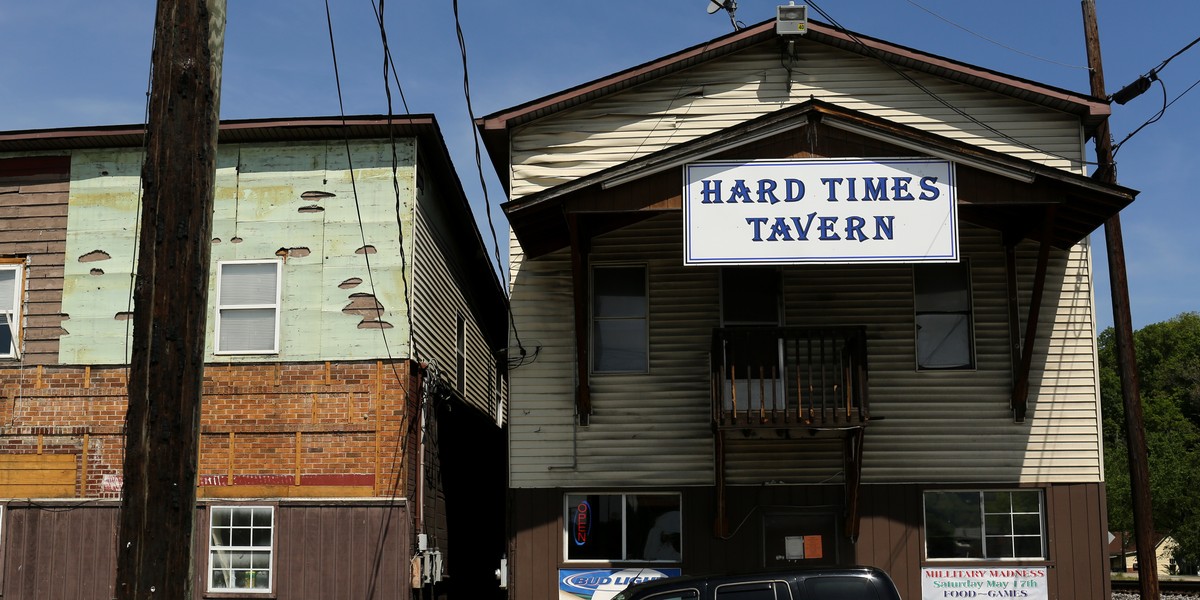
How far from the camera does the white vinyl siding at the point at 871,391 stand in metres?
17.0

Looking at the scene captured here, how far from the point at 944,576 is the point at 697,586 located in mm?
6531

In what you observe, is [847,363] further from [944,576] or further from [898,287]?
[944,576]

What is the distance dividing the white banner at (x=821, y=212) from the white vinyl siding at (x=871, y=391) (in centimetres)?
202

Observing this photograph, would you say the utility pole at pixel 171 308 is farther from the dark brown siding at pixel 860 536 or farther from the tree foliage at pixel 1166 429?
the tree foliage at pixel 1166 429

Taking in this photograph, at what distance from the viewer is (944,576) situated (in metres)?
16.6

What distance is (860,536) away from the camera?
1669 centimetres

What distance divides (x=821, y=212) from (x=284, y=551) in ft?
27.0

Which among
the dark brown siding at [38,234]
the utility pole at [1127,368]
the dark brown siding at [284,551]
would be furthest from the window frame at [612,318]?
the dark brown siding at [38,234]

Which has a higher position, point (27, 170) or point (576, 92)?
point (576, 92)

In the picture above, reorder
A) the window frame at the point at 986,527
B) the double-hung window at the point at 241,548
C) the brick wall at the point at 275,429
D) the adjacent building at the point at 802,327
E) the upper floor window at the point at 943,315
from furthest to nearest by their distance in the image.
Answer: the upper floor window at the point at 943,315
the window frame at the point at 986,527
the brick wall at the point at 275,429
the double-hung window at the point at 241,548
the adjacent building at the point at 802,327

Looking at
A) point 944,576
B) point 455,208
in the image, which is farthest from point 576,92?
point 944,576

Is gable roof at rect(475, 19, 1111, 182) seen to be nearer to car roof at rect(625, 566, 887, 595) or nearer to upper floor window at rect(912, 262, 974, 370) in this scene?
upper floor window at rect(912, 262, 974, 370)

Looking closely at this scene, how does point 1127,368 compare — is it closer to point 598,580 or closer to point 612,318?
point 612,318

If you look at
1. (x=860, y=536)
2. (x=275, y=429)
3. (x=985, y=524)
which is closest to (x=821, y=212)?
(x=860, y=536)
